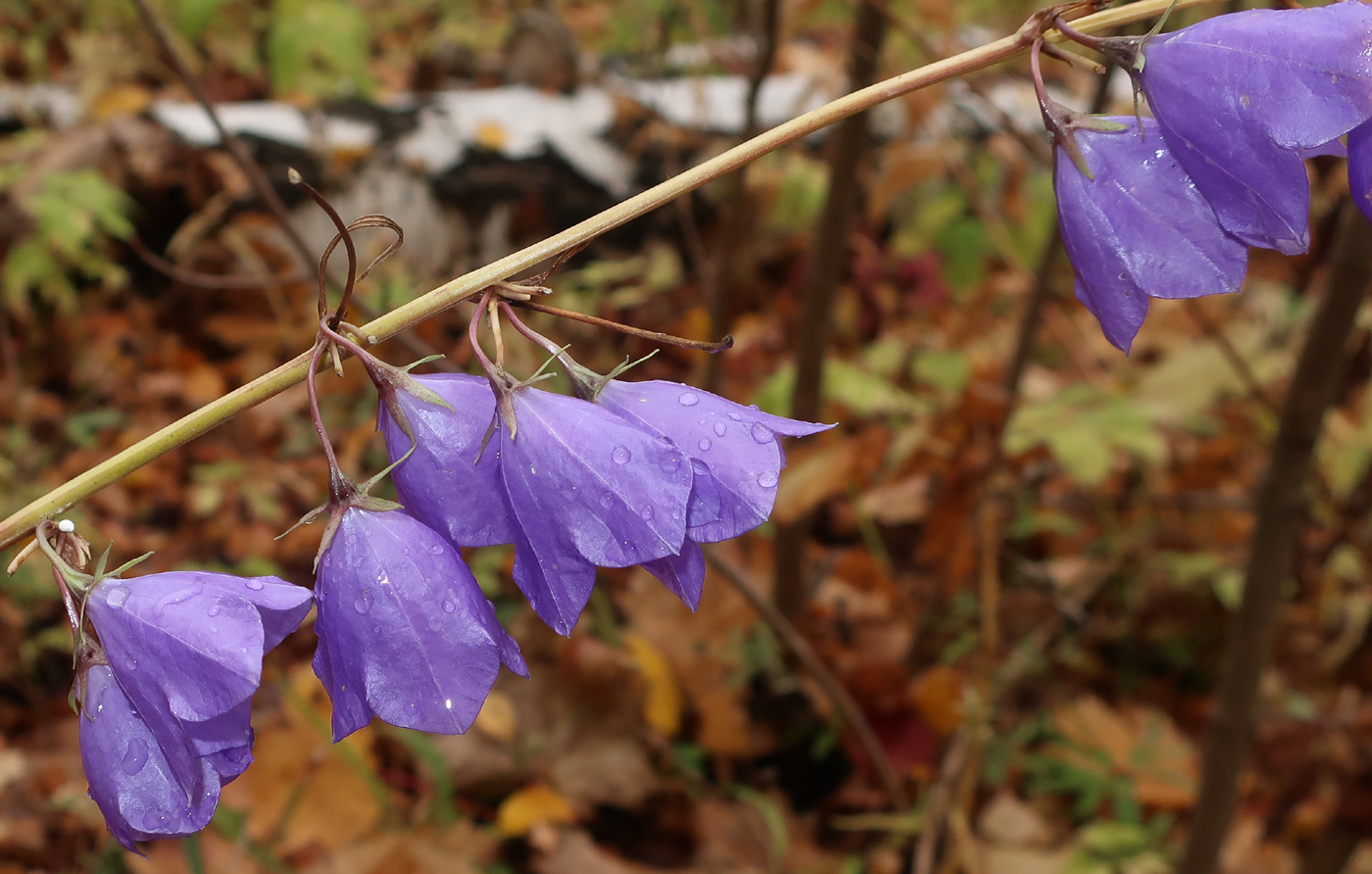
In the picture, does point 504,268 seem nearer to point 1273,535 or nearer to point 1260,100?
point 1260,100

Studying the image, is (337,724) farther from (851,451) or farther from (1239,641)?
(851,451)

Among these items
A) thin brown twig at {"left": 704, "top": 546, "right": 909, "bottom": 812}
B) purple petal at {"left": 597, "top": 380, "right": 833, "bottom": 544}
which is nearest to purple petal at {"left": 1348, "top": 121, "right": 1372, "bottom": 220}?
purple petal at {"left": 597, "top": 380, "right": 833, "bottom": 544}

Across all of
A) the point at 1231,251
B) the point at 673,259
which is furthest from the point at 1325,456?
the point at 1231,251

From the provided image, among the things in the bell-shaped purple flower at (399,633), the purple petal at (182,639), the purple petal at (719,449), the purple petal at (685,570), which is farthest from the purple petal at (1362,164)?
the purple petal at (182,639)

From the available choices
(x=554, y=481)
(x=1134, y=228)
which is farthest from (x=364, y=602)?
(x=1134, y=228)

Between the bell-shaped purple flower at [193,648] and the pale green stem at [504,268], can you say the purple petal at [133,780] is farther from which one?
the pale green stem at [504,268]

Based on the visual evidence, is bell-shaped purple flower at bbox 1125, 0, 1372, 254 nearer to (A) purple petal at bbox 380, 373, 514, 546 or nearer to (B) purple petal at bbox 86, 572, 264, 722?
(A) purple petal at bbox 380, 373, 514, 546
